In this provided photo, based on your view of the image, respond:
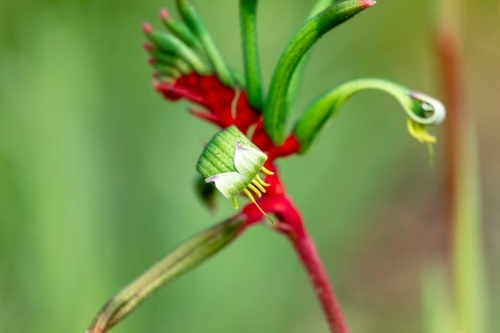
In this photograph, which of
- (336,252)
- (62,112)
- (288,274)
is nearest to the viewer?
(62,112)

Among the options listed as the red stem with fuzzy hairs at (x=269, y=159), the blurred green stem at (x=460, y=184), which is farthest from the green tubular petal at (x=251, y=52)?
the blurred green stem at (x=460, y=184)

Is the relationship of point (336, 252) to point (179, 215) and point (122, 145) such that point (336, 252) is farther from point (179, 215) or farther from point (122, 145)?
point (122, 145)

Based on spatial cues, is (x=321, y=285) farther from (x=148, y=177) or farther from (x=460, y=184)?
(x=148, y=177)

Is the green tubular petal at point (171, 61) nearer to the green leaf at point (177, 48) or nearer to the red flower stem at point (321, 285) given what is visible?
the green leaf at point (177, 48)

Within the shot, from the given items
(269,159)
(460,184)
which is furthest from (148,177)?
(269,159)

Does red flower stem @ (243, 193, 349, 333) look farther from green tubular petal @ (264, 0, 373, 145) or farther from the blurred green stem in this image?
the blurred green stem

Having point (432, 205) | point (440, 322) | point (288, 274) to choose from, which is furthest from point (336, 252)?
point (440, 322)
